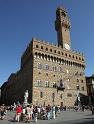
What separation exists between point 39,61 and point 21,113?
30.0m

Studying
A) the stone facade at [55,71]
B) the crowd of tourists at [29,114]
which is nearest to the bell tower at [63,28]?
the stone facade at [55,71]

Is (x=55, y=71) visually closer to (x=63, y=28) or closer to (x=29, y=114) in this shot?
(x=63, y=28)

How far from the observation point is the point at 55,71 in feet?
176

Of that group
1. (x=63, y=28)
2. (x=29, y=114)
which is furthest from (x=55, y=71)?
(x=29, y=114)

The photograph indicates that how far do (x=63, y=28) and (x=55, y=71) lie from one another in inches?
627

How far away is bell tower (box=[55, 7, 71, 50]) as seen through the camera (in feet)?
199

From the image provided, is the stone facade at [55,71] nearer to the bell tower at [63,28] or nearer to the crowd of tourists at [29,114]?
the bell tower at [63,28]

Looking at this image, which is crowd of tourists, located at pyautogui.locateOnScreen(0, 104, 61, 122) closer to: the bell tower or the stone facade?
the stone facade

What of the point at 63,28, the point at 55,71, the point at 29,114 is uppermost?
the point at 63,28

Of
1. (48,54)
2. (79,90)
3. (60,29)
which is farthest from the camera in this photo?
(60,29)

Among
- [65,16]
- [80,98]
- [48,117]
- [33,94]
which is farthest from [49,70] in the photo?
[48,117]

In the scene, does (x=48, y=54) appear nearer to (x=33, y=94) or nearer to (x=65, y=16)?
(x=33, y=94)

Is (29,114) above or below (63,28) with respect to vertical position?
below

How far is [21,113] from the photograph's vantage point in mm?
21859
